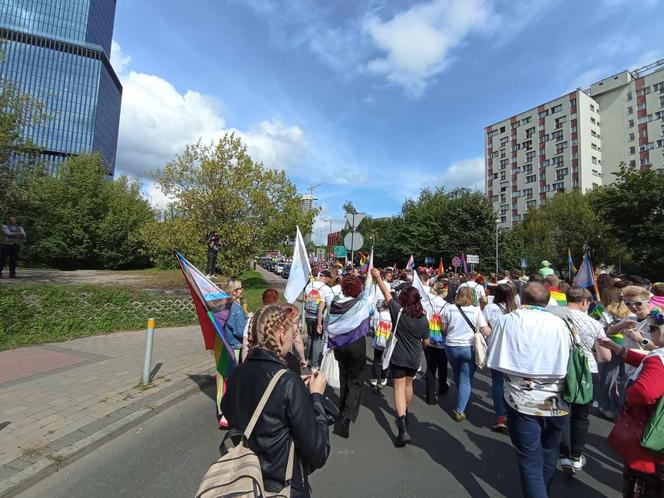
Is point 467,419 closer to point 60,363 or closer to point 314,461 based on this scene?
Result: point 314,461

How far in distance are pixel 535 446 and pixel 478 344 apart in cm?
217

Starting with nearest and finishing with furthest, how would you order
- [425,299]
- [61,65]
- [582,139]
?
[425,299]
[582,139]
[61,65]

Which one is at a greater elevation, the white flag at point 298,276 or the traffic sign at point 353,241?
the traffic sign at point 353,241

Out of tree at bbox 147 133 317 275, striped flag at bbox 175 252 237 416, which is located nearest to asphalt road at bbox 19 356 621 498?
striped flag at bbox 175 252 237 416

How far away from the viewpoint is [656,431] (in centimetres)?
217

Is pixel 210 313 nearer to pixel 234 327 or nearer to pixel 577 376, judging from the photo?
pixel 234 327

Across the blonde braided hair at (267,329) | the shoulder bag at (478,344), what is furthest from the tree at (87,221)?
the blonde braided hair at (267,329)

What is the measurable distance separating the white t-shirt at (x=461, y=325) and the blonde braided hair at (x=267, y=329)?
12.1ft

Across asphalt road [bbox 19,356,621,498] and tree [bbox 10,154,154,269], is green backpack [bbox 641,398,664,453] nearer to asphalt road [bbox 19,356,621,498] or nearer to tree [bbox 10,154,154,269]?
asphalt road [bbox 19,356,621,498]

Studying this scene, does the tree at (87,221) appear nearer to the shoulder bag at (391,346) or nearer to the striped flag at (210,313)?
the striped flag at (210,313)

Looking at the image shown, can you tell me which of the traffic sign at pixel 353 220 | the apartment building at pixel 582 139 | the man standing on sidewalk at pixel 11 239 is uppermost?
the apartment building at pixel 582 139

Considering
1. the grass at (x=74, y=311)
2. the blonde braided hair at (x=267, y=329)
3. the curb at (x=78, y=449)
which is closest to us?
the blonde braided hair at (x=267, y=329)

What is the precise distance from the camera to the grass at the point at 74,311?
7871 mm

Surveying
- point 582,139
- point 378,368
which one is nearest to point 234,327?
point 378,368
